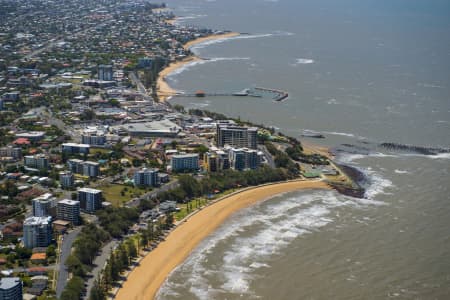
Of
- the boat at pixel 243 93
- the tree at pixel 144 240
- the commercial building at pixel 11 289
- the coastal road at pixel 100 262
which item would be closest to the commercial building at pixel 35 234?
the coastal road at pixel 100 262

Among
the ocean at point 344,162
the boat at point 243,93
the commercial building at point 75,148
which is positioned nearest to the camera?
the ocean at point 344,162

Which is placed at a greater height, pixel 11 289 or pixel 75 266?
pixel 11 289

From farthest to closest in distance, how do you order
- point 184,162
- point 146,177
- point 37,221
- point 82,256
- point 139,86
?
point 139,86, point 184,162, point 146,177, point 37,221, point 82,256

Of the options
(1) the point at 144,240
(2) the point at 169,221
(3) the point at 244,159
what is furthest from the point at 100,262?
(3) the point at 244,159

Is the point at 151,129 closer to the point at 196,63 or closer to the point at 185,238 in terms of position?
the point at 185,238

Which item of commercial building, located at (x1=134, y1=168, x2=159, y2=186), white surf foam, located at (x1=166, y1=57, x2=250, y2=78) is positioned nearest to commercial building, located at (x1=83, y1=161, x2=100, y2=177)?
commercial building, located at (x1=134, y1=168, x2=159, y2=186)

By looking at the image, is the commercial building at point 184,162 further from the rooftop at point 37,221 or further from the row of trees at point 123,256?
the rooftop at point 37,221

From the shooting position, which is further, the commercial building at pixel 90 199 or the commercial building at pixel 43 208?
the commercial building at pixel 90 199
